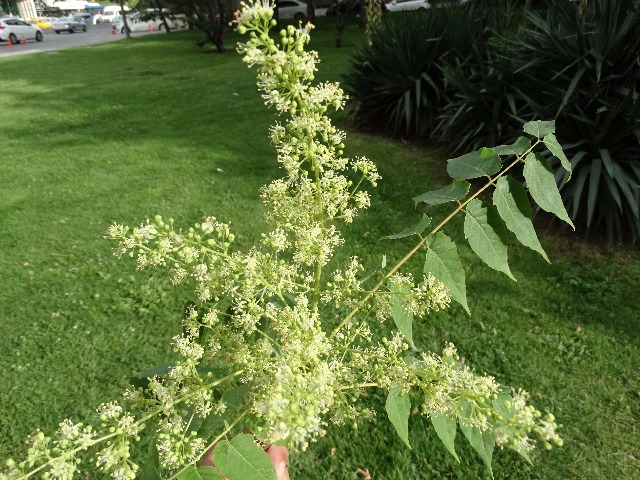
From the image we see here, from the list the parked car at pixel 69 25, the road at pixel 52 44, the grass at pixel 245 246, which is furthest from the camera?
the parked car at pixel 69 25

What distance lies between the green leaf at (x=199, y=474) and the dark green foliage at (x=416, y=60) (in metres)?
6.70

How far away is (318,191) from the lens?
1232mm

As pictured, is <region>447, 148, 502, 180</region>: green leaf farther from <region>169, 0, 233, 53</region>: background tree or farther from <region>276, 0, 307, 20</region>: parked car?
<region>276, 0, 307, 20</region>: parked car

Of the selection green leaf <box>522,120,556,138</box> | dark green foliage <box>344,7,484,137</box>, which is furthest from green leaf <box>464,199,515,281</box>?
dark green foliage <box>344,7,484,137</box>

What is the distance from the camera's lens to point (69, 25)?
42.2m

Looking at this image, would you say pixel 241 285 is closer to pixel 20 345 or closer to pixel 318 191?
pixel 318 191

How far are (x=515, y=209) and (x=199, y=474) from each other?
1009 mm

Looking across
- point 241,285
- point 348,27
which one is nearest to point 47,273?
point 241,285

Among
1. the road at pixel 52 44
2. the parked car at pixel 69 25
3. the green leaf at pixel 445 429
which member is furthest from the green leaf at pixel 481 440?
the parked car at pixel 69 25

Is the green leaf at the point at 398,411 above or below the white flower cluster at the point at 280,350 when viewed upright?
below

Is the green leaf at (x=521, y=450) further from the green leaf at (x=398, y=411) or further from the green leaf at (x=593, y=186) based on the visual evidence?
the green leaf at (x=593, y=186)

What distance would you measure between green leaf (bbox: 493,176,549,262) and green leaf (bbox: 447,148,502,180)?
0.04 m

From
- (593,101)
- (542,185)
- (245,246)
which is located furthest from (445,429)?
(593,101)

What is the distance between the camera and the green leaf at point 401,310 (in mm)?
1209
